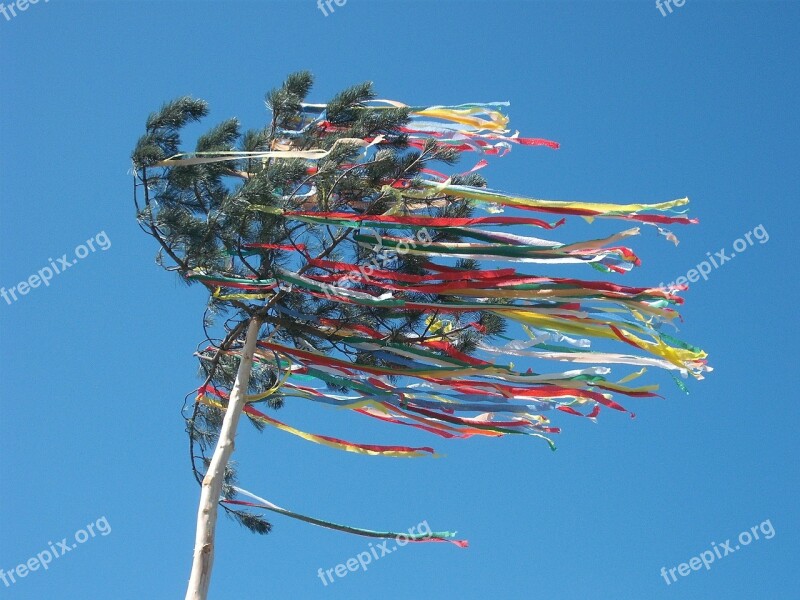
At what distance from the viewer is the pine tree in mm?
7902

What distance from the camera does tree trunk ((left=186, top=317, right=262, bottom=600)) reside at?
756 cm

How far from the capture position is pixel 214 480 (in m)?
7.97

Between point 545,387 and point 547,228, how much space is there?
3.97 feet

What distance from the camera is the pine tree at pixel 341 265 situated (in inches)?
311

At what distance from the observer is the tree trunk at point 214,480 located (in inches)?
298

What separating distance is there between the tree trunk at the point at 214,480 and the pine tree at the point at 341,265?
1cm

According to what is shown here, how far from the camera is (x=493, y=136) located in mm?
8664

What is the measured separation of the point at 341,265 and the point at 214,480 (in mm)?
1792

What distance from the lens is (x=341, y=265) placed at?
324 inches

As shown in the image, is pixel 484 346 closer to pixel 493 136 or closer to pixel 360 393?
pixel 360 393

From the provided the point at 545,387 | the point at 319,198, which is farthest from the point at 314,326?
the point at 545,387

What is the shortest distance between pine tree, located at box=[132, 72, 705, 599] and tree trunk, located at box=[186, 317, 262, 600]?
1cm

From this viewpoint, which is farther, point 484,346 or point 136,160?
point 484,346

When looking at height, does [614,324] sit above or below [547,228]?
below
